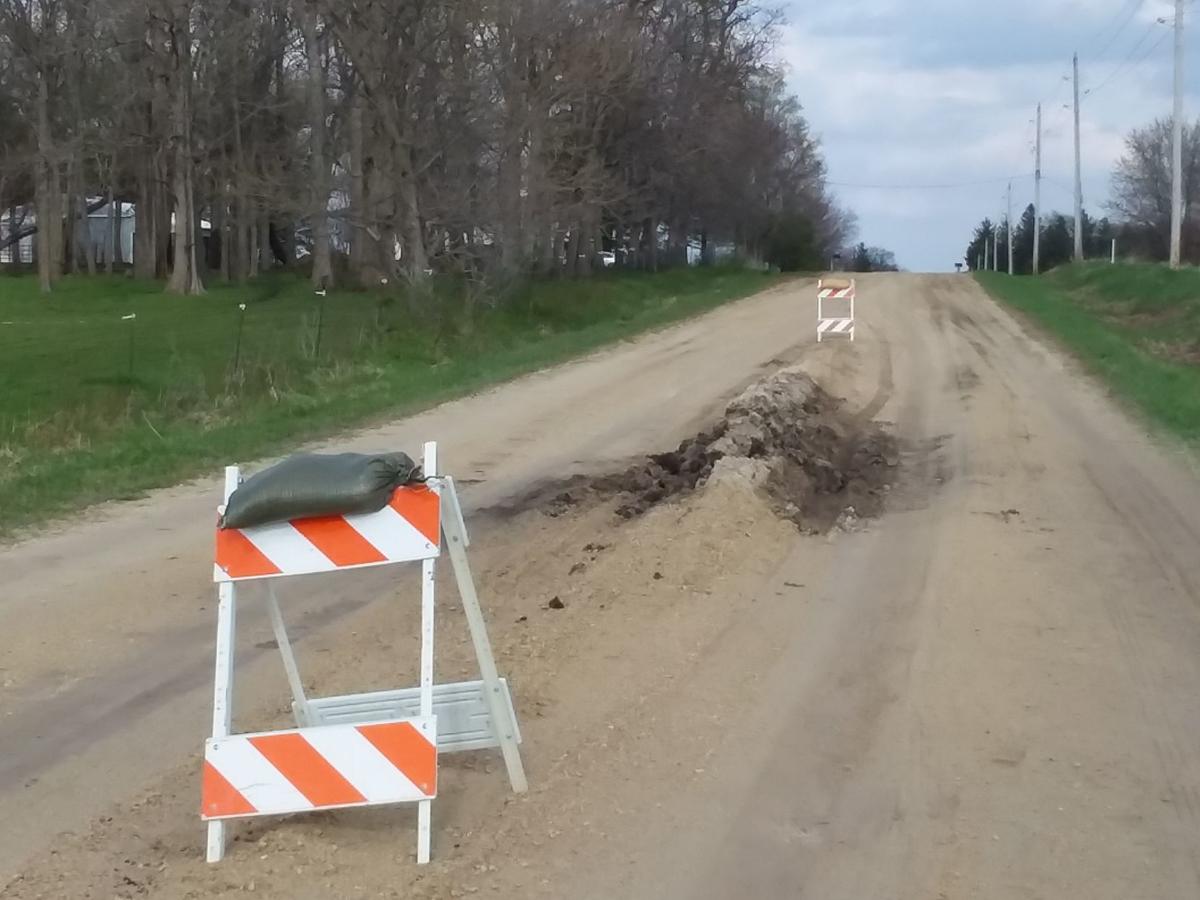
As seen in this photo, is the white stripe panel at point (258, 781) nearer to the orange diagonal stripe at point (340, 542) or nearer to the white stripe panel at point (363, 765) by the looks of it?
the white stripe panel at point (363, 765)

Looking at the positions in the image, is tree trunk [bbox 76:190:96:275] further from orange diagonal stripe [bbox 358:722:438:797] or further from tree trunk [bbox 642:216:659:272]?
orange diagonal stripe [bbox 358:722:438:797]

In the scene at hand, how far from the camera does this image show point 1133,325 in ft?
107

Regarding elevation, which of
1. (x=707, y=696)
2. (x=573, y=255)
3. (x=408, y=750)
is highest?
(x=573, y=255)

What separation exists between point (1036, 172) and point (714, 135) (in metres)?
36.2

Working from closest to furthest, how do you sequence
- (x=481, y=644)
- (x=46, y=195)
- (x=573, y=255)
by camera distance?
(x=481, y=644), (x=46, y=195), (x=573, y=255)

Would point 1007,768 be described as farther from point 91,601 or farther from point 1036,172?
point 1036,172

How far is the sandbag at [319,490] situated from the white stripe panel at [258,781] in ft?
2.53

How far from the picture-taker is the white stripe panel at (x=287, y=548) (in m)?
4.96

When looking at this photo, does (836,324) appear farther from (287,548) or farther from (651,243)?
(651,243)

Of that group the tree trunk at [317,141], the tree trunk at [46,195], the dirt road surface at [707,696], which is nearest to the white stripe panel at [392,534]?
the dirt road surface at [707,696]

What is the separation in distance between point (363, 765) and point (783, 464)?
24.5 feet

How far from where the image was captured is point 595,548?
9.80m

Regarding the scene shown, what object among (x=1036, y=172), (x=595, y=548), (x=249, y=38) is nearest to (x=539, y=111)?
(x=249, y=38)

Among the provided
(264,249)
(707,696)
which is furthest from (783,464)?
(264,249)
